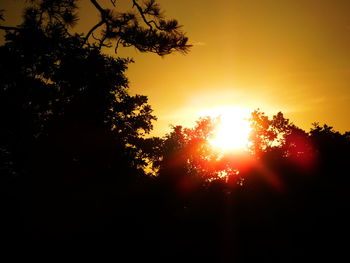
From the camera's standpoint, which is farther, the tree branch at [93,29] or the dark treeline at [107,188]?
the dark treeline at [107,188]

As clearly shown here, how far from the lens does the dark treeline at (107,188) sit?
693cm

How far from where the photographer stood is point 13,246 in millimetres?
6539

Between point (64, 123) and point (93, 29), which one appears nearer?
point (93, 29)

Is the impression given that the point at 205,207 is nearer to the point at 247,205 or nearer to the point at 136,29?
the point at 247,205

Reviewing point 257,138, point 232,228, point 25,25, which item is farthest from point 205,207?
point 257,138

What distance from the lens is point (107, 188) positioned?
422 inches

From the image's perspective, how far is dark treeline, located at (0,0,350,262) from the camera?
22.7 feet

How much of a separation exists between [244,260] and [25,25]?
1032 cm

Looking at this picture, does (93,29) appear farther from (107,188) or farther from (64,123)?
(64,123)

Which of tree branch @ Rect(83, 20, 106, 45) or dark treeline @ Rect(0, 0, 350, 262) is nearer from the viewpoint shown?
tree branch @ Rect(83, 20, 106, 45)

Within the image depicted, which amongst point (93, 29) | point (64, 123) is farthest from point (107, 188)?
point (93, 29)

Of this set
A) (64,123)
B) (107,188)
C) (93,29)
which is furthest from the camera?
(64,123)

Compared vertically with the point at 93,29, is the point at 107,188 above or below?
below

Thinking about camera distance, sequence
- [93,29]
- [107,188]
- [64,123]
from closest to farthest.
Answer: [93,29]
[107,188]
[64,123]
